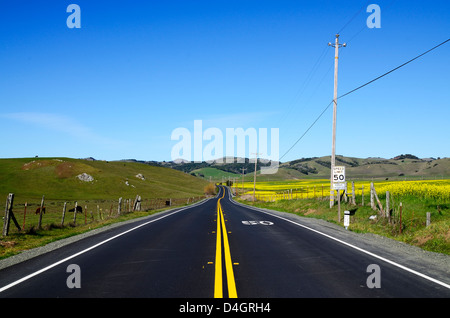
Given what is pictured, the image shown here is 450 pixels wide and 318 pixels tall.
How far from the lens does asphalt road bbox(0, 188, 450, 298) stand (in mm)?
6766

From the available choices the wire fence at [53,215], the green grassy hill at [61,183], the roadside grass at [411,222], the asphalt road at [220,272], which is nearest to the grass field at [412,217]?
the roadside grass at [411,222]

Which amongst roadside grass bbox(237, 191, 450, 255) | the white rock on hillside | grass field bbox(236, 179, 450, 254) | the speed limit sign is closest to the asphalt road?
roadside grass bbox(237, 191, 450, 255)

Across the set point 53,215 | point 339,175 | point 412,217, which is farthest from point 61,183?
point 412,217

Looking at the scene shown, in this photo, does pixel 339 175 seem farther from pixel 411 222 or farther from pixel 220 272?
pixel 220 272

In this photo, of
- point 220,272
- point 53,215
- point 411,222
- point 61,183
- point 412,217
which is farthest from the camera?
point 61,183

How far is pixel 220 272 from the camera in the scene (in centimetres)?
821

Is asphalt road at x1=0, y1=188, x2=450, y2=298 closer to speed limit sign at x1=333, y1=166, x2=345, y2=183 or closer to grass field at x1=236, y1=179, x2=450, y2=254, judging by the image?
grass field at x1=236, y1=179, x2=450, y2=254

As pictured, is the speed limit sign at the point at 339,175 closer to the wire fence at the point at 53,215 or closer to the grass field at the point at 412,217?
the grass field at the point at 412,217

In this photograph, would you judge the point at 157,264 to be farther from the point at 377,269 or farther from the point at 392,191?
the point at 392,191
